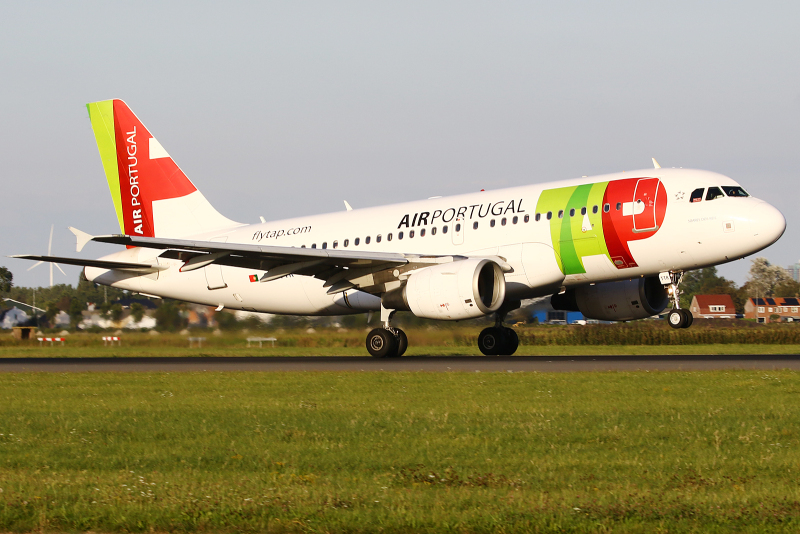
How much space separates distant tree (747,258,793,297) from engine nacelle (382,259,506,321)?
116 metres

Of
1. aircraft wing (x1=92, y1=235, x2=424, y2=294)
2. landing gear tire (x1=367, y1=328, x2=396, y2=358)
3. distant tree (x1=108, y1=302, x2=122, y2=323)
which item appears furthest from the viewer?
distant tree (x1=108, y1=302, x2=122, y2=323)

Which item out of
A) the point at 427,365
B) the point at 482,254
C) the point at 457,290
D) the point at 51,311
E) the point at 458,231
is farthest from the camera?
the point at 51,311

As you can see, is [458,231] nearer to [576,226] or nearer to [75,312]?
[576,226]

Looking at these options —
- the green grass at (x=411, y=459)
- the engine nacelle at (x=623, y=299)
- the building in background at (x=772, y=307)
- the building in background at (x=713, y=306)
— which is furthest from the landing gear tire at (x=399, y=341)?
the building in background at (x=772, y=307)

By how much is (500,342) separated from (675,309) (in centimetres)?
610

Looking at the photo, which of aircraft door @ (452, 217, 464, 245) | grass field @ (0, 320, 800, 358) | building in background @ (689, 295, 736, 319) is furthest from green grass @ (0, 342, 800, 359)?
building in background @ (689, 295, 736, 319)

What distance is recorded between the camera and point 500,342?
2672 cm

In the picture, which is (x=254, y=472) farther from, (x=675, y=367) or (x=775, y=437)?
(x=675, y=367)

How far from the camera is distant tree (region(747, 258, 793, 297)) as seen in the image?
130 metres

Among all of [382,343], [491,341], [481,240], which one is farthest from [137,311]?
[481,240]

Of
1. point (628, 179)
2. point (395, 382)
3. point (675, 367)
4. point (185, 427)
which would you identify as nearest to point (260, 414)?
point (185, 427)

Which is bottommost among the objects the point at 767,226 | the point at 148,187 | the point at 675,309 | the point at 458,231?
the point at 675,309

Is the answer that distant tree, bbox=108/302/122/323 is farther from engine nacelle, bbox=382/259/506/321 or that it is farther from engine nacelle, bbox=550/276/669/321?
engine nacelle, bbox=550/276/669/321

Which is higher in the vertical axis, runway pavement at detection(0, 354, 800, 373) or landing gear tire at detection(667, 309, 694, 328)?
landing gear tire at detection(667, 309, 694, 328)
